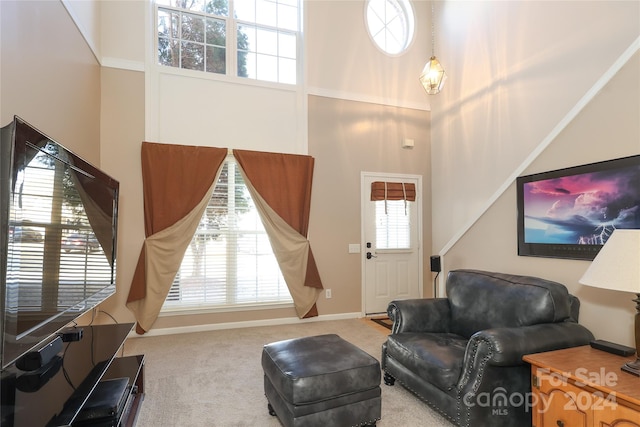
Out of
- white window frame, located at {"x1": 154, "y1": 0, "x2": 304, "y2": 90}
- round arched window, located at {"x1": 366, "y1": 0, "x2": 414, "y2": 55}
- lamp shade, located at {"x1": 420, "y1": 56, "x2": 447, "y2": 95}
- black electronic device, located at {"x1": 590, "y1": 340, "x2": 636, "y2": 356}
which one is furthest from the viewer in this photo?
round arched window, located at {"x1": 366, "y1": 0, "x2": 414, "y2": 55}

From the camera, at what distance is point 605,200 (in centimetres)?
258

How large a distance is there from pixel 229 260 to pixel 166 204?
1022 millimetres

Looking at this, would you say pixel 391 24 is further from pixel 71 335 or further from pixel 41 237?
pixel 71 335

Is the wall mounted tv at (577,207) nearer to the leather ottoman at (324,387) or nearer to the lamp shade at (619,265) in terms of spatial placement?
the lamp shade at (619,265)

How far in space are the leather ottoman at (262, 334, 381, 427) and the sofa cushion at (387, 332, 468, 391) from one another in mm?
373

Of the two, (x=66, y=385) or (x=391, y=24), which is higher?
(x=391, y=24)

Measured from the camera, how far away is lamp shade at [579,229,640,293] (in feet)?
5.42

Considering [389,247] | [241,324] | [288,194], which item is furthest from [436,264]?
[241,324]

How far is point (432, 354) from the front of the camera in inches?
88.6

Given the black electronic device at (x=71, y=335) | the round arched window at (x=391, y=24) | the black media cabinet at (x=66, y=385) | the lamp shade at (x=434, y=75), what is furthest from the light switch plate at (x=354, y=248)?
the black electronic device at (x=71, y=335)

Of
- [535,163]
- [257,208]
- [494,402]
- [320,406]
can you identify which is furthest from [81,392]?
Result: [535,163]

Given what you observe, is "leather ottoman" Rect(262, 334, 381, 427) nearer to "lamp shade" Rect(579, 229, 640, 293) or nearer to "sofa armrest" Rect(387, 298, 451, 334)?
"sofa armrest" Rect(387, 298, 451, 334)

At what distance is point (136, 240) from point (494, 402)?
3824mm

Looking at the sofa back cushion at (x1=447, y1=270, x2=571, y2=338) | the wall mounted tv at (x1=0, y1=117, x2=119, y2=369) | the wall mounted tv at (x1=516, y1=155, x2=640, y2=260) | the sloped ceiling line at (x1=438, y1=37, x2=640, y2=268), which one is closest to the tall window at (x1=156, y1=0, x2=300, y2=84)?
the wall mounted tv at (x1=0, y1=117, x2=119, y2=369)
